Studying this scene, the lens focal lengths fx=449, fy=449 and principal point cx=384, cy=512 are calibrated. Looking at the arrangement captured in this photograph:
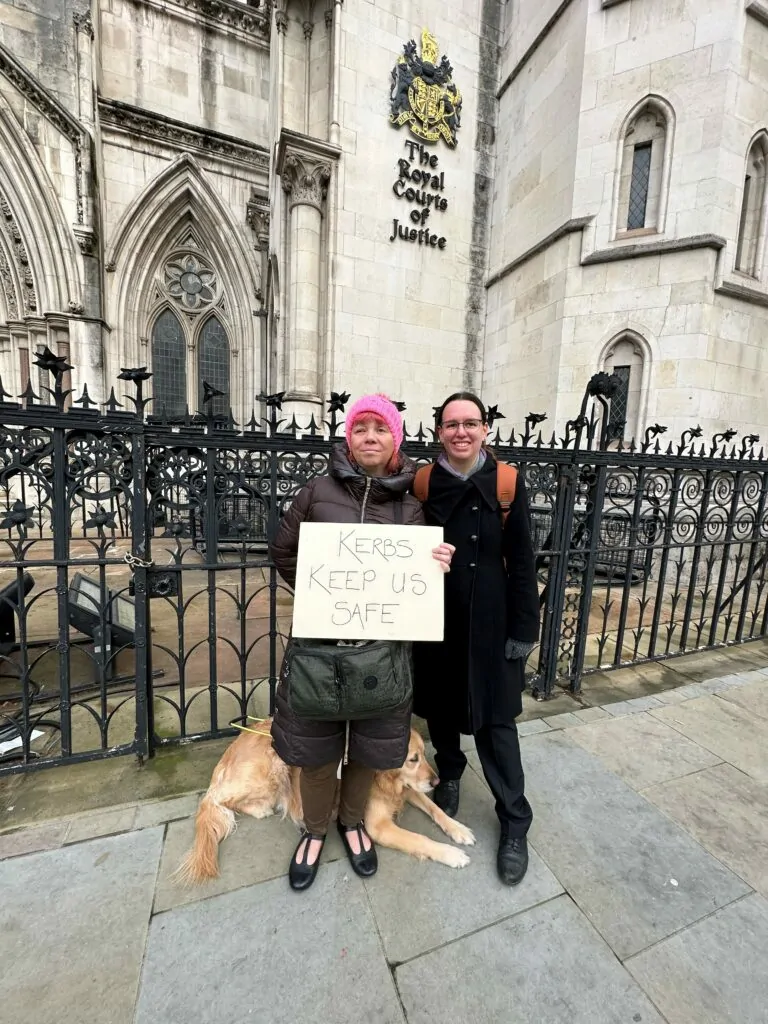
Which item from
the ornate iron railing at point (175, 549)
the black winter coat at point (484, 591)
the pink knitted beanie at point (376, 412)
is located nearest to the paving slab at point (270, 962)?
the black winter coat at point (484, 591)

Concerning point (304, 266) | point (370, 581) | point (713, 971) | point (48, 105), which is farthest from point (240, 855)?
point (48, 105)

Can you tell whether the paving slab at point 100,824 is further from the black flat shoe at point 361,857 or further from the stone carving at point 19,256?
the stone carving at point 19,256

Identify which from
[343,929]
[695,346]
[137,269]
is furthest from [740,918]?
[137,269]

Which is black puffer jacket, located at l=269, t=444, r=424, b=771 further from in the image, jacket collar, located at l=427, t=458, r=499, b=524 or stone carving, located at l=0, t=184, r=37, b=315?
stone carving, located at l=0, t=184, r=37, b=315

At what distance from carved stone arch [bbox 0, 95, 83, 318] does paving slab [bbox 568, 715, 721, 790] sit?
539 inches

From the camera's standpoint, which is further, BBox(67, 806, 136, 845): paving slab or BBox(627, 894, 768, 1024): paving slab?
BBox(67, 806, 136, 845): paving slab

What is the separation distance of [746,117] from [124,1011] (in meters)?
12.7

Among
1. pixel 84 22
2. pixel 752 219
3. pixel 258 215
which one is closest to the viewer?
pixel 752 219

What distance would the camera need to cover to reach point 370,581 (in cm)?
186

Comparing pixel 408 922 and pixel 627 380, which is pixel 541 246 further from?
pixel 408 922

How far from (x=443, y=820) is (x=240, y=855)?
100 cm

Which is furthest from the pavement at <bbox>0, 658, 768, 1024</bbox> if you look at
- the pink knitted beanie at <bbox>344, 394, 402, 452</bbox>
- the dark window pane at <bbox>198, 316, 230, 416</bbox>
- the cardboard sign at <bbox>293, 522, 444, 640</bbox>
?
the dark window pane at <bbox>198, 316, 230, 416</bbox>

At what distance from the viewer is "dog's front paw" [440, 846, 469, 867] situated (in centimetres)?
210

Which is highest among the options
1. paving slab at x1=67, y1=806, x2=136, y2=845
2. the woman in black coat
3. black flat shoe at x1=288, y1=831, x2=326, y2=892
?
the woman in black coat
